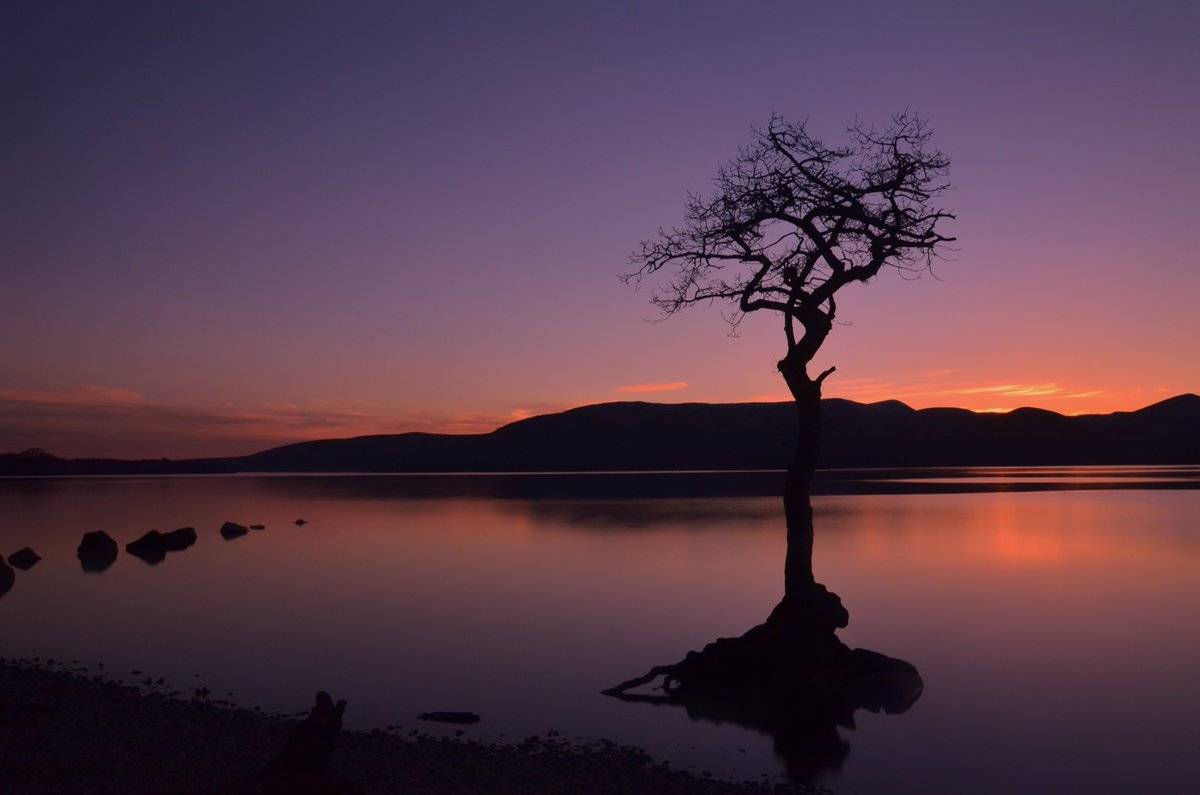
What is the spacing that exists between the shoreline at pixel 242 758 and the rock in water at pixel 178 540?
108ft

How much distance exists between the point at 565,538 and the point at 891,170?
33.2 m

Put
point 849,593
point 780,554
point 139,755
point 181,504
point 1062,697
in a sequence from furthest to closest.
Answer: point 181,504
point 780,554
point 849,593
point 1062,697
point 139,755

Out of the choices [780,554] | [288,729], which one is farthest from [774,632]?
[780,554]

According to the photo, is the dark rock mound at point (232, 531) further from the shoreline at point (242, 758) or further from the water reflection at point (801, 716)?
the water reflection at point (801, 716)

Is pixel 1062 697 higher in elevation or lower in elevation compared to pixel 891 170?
lower

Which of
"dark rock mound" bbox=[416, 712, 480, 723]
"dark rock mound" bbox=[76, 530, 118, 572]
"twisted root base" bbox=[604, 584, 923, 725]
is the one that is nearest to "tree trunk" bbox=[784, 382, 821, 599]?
"twisted root base" bbox=[604, 584, 923, 725]

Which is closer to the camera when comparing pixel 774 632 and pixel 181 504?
pixel 774 632

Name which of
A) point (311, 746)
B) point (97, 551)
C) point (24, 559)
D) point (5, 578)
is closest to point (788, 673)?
point (311, 746)

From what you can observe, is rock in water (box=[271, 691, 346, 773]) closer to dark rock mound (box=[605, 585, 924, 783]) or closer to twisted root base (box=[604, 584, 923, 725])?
dark rock mound (box=[605, 585, 924, 783])

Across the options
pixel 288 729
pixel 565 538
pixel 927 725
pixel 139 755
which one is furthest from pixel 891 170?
pixel 565 538

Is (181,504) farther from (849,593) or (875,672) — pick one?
(875,672)

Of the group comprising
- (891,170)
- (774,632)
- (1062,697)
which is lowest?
(1062,697)

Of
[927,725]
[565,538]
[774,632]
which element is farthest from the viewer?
[565,538]

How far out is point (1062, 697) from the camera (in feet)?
50.1
